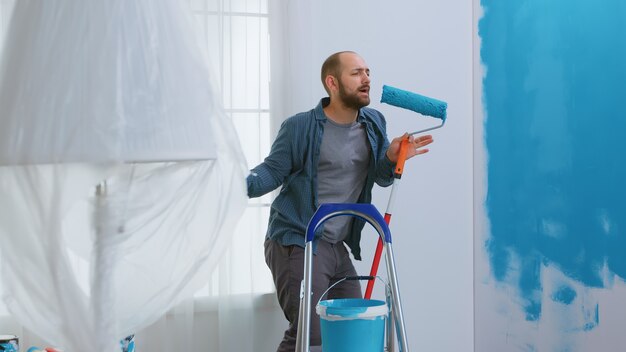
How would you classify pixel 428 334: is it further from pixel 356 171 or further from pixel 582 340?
pixel 356 171

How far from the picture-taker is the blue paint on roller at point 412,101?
2672 millimetres

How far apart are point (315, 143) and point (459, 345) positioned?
1.32 metres

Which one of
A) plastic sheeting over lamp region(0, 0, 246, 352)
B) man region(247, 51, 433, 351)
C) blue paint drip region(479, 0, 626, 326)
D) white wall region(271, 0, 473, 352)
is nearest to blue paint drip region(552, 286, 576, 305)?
blue paint drip region(479, 0, 626, 326)

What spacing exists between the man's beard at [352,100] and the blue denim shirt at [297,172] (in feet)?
0.24

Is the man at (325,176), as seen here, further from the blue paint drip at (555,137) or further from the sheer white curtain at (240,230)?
the blue paint drip at (555,137)

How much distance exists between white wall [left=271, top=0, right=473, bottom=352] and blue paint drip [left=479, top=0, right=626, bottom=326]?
0.41 ft

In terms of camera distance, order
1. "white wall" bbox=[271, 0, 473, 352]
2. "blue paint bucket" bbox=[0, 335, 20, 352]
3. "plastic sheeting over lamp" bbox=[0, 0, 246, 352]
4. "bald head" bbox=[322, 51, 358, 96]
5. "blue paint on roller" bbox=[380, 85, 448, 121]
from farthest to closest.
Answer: "white wall" bbox=[271, 0, 473, 352] < "bald head" bbox=[322, 51, 358, 96] < "blue paint on roller" bbox=[380, 85, 448, 121] < "blue paint bucket" bbox=[0, 335, 20, 352] < "plastic sheeting over lamp" bbox=[0, 0, 246, 352]

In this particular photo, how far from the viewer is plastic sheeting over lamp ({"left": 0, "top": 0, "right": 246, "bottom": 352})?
1.13 metres

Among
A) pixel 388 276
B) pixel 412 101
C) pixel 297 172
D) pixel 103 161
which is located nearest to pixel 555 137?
pixel 412 101

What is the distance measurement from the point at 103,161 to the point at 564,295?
2308mm

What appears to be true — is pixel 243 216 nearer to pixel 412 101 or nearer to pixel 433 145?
pixel 412 101

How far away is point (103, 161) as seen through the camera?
113cm

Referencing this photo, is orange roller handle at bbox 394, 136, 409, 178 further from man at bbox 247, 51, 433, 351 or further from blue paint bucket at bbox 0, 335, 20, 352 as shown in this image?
blue paint bucket at bbox 0, 335, 20, 352

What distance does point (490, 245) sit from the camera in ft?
11.1
